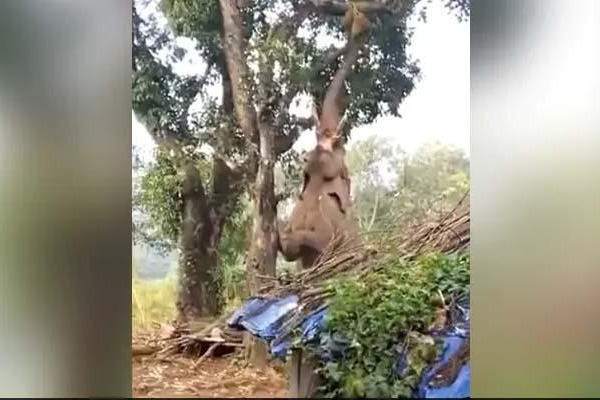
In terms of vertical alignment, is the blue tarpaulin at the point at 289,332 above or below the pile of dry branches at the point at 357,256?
below

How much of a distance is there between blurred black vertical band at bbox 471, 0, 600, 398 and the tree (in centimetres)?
15

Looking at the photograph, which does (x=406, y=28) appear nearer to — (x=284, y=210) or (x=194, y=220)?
(x=284, y=210)

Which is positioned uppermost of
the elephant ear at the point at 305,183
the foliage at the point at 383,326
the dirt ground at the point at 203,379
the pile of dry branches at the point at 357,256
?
the elephant ear at the point at 305,183

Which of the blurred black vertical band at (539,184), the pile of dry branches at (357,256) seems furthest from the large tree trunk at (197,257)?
the blurred black vertical band at (539,184)

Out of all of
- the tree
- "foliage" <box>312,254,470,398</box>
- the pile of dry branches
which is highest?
the tree

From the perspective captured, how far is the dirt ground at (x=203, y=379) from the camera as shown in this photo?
1.59 metres

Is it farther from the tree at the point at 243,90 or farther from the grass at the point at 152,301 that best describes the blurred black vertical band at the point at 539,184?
the grass at the point at 152,301

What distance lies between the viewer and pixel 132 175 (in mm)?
1589

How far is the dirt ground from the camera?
5.23 ft

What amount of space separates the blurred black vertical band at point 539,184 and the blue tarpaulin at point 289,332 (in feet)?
0.19

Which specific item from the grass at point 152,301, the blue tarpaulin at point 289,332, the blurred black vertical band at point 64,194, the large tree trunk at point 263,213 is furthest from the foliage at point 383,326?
the blurred black vertical band at point 64,194

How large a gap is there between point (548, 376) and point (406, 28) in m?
0.75

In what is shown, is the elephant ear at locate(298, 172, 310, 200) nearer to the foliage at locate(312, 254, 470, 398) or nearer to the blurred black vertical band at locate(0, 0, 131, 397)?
the foliage at locate(312, 254, 470, 398)

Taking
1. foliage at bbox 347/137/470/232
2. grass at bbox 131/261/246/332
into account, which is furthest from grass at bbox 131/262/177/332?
foliage at bbox 347/137/470/232
